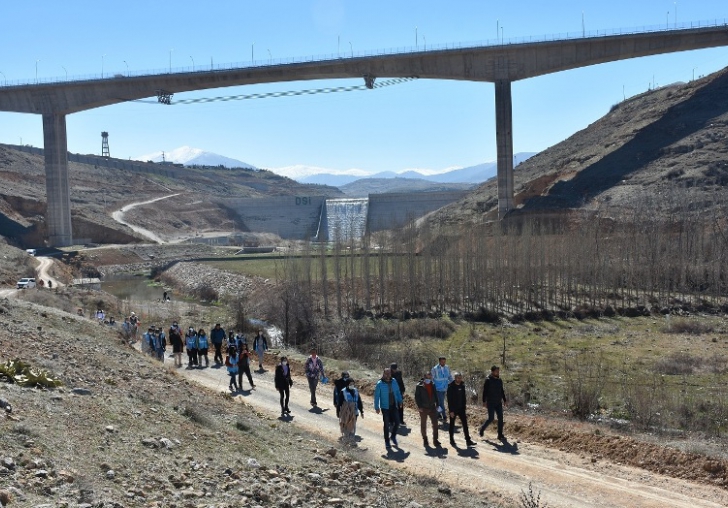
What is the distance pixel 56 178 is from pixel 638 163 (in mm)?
55869

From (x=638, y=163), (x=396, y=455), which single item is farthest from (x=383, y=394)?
(x=638, y=163)

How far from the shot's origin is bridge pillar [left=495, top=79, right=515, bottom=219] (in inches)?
2571

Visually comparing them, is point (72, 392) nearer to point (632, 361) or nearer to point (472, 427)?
point (472, 427)

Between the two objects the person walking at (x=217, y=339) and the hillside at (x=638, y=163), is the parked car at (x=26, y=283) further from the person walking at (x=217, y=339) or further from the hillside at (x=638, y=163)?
the hillside at (x=638, y=163)

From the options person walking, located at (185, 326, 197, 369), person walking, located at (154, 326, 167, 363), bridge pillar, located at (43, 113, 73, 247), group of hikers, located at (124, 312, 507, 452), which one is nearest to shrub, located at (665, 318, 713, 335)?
person walking, located at (185, 326, 197, 369)

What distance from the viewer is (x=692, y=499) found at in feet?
36.4

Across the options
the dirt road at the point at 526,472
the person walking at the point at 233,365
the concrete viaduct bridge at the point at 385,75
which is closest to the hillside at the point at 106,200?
the concrete viaduct bridge at the point at 385,75

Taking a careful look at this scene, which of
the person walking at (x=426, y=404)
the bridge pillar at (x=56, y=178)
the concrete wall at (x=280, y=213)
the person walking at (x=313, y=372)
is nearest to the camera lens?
the person walking at (x=426, y=404)

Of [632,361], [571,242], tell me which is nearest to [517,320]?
[571,242]

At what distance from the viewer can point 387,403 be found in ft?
43.9

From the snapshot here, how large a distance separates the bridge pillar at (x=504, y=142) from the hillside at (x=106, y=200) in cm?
4481

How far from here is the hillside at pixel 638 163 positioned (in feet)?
196

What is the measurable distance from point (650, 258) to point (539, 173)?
111ft

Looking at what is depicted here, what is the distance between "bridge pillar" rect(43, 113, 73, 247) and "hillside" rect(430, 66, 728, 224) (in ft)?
127
